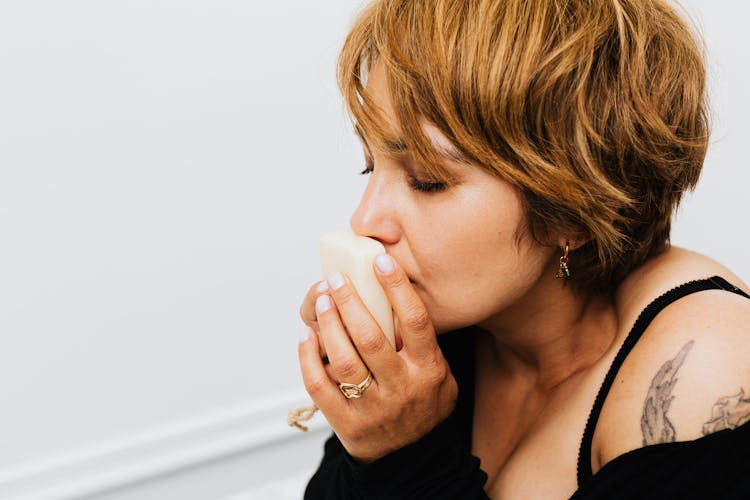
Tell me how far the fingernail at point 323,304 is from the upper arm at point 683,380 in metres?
0.41

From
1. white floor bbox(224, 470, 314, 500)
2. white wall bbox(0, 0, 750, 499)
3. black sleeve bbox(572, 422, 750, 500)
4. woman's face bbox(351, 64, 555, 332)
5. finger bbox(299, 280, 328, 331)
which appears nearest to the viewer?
black sleeve bbox(572, 422, 750, 500)

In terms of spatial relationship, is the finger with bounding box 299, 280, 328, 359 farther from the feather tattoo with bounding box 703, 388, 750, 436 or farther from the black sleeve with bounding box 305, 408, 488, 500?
the feather tattoo with bounding box 703, 388, 750, 436

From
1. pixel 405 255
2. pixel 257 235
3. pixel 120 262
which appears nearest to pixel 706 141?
pixel 405 255

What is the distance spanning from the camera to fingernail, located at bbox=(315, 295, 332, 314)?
48.8 inches

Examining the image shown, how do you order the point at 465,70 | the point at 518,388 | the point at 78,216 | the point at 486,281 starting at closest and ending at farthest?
the point at 465,70, the point at 486,281, the point at 518,388, the point at 78,216

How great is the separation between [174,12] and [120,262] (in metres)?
0.54

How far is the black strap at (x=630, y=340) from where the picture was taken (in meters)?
1.22

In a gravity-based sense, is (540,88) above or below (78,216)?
above

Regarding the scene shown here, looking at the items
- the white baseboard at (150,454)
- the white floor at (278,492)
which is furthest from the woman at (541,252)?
the white baseboard at (150,454)

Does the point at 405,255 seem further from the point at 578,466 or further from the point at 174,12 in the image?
the point at 174,12

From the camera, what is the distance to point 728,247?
2469 mm

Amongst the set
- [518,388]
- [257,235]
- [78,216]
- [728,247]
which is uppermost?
[78,216]

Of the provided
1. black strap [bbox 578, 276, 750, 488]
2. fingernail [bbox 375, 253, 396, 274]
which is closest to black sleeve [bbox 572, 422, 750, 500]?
black strap [bbox 578, 276, 750, 488]

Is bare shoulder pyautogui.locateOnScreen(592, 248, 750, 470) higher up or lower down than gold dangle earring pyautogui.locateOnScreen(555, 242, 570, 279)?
lower down
